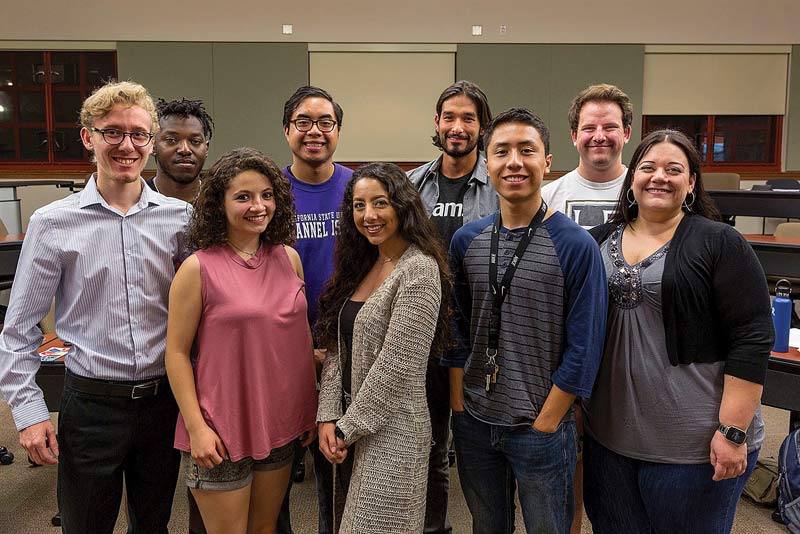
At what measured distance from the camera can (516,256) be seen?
1.57 metres

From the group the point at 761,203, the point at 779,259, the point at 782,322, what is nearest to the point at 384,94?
the point at 761,203

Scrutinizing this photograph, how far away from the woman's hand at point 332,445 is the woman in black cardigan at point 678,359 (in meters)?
0.71

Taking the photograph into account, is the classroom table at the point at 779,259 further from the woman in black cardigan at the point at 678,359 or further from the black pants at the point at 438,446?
the black pants at the point at 438,446

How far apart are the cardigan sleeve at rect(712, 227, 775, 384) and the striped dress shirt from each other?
59.2 inches

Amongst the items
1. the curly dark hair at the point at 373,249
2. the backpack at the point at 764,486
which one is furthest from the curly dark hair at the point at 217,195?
the backpack at the point at 764,486

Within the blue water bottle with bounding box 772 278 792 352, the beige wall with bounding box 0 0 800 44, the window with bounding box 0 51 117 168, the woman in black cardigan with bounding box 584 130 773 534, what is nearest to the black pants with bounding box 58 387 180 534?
the woman in black cardigan with bounding box 584 130 773 534

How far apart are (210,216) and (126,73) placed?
742 cm

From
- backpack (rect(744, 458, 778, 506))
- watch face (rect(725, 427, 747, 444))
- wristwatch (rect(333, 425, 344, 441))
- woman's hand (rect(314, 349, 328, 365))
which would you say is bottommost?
backpack (rect(744, 458, 778, 506))

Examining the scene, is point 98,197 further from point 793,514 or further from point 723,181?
point 723,181

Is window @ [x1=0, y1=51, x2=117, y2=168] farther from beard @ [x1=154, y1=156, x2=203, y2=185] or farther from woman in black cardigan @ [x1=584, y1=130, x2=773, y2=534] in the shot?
woman in black cardigan @ [x1=584, y1=130, x2=773, y2=534]

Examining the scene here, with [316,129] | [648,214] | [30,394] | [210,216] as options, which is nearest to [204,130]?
[316,129]

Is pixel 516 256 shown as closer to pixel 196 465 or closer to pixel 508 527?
pixel 508 527

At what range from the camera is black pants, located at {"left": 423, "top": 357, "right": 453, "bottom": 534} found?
1.96 metres

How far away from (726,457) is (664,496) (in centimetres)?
19
